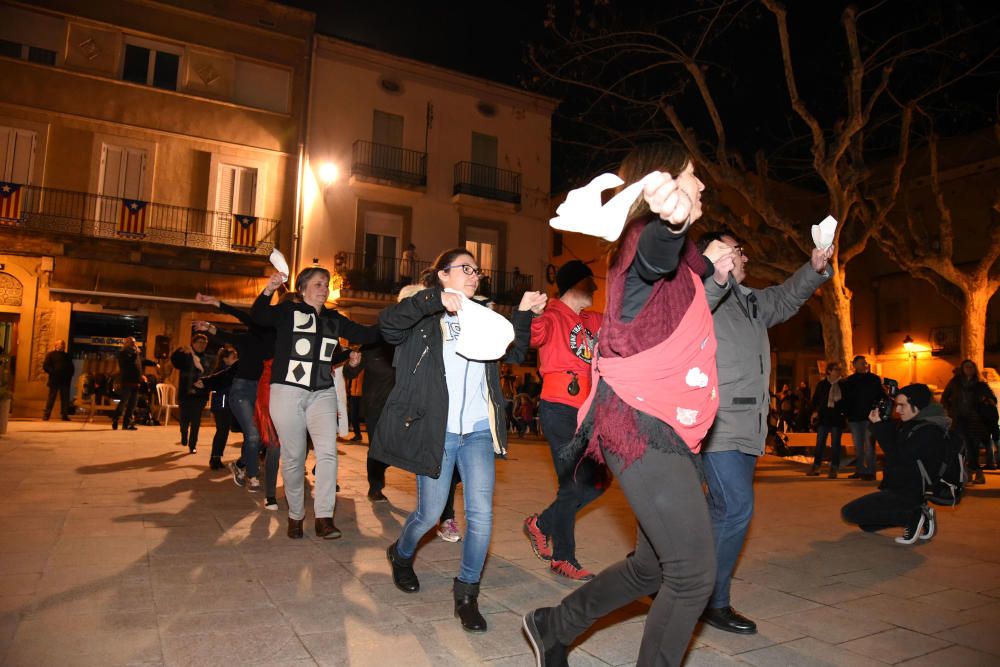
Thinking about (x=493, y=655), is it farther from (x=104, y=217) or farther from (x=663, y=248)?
(x=104, y=217)

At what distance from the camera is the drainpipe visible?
850 inches

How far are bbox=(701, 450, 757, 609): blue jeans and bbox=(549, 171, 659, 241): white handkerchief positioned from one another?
194cm

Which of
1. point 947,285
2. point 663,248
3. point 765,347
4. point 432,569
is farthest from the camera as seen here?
point 947,285

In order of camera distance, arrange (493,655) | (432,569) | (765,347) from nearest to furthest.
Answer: (493,655) → (765,347) → (432,569)

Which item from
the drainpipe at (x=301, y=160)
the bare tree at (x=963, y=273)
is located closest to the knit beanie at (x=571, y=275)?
the bare tree at (x=963, y=273)

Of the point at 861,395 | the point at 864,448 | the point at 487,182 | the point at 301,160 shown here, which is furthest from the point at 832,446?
→ the point at 301,160

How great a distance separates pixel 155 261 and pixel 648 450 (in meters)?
20.8

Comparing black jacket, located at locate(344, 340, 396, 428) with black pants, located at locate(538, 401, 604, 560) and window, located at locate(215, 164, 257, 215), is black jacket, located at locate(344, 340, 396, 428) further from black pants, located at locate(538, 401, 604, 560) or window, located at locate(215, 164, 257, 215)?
window, located at locate(215, 164, 257, 215)

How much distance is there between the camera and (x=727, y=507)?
3566mm

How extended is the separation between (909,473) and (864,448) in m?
4.46

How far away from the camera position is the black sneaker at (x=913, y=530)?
18.3 feet

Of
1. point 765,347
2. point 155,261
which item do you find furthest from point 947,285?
point 155,261

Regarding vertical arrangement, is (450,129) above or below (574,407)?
above

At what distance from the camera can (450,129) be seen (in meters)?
24.8
